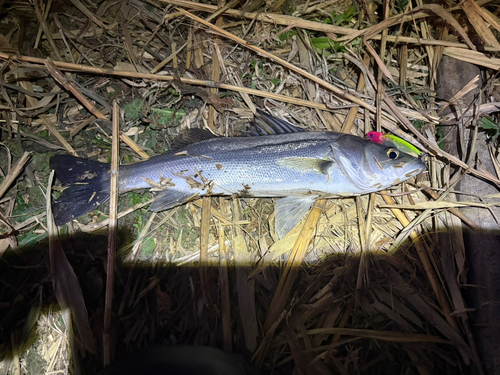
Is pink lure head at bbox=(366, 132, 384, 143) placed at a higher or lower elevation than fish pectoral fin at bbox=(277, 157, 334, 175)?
higher

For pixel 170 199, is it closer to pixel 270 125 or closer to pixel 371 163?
pixel 270 125

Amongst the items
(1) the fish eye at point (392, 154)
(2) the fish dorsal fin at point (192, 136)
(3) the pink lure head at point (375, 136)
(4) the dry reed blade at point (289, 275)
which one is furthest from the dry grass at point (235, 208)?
(1) the fish eye at point (392, 154)

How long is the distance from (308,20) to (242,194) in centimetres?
222

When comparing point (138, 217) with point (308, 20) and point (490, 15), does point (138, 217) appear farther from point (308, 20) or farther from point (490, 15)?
point (490, 15)

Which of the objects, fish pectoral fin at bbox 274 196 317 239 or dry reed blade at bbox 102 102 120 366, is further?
fish pectoral fin at bbox 274 196 317 239

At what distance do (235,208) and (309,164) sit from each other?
96cm

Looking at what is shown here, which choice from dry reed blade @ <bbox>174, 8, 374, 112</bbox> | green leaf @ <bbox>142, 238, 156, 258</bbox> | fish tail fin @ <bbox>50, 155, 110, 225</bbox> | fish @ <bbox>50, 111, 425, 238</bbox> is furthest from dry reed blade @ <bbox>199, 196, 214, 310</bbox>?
dry reed blade @ <bbox>174, 8, 374, 112</bbox>

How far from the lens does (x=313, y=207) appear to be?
10.4 ft

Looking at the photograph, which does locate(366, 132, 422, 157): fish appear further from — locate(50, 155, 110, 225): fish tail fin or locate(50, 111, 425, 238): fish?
locate(50, 155, 110, 225): fish tail fin

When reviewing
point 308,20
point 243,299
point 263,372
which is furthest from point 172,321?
point 308,20

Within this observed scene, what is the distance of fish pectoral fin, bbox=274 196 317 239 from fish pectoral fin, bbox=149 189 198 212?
930mm

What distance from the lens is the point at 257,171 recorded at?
297 centimetres

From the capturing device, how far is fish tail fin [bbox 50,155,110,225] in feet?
10.1

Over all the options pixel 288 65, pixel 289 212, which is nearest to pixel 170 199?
pixel 289 212
